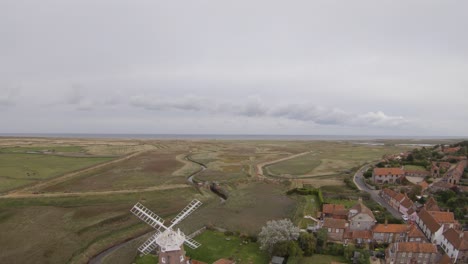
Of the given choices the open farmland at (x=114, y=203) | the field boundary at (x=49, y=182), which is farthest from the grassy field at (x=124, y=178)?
the field boundary at (x=49, y=182)

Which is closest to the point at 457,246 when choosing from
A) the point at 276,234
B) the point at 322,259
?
the point at 322,259

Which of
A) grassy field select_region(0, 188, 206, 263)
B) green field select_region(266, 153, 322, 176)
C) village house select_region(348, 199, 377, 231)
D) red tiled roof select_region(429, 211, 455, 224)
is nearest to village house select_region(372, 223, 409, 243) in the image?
village house select_region(348, 199, 377, 231)

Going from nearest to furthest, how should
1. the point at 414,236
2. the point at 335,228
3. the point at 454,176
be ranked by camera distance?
1. the point at 414,236
2. the point at 335,228
3. the point at 454,176

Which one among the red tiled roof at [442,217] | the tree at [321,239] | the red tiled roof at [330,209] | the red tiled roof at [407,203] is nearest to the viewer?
the tree at [321,239]

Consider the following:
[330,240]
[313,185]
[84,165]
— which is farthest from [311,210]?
[84,165]

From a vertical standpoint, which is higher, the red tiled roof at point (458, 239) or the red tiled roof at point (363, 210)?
the red tiled roof at point (363, 210)

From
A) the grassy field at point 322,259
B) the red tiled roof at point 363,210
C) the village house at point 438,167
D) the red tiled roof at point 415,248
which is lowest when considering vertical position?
the grassy field at point 322,259

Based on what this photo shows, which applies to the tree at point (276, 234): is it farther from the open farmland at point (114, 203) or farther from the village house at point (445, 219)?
the village house at point (445, 219)

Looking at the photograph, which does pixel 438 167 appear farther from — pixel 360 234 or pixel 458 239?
pixel 360 234

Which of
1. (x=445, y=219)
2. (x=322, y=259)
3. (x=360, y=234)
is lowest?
(x=322, y=259)
